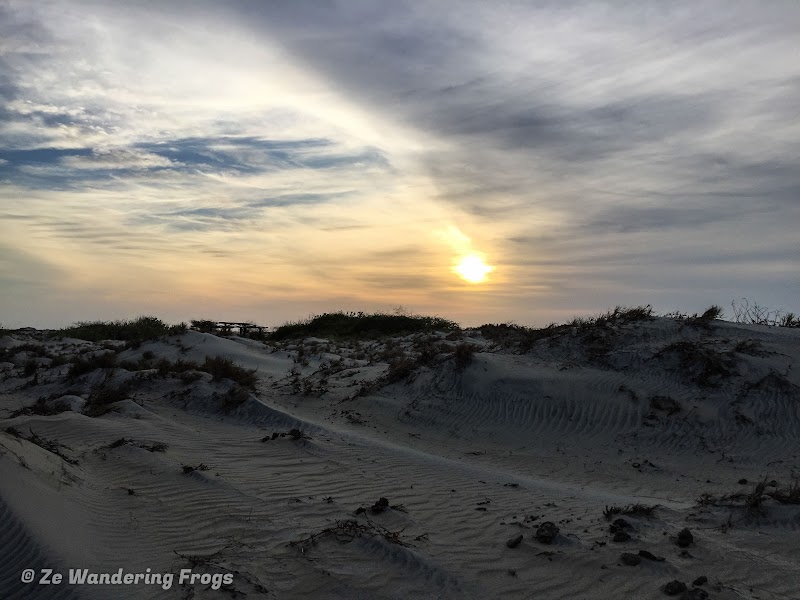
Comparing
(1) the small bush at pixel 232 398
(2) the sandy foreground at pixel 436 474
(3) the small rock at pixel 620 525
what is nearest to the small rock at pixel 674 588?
(2) the sandy foreground at pixel 436 474

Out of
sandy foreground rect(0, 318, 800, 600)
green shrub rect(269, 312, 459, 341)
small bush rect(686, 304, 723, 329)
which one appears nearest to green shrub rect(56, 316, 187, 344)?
green shrub rect(269, 312, 459, 341)

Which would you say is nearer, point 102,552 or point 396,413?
point 102,552

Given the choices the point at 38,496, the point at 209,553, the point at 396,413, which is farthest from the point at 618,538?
the point at 396,413

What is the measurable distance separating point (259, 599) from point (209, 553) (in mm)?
1077

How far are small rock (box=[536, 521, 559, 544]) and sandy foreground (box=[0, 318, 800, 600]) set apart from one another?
0.7 inches

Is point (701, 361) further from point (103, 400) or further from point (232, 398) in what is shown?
point (103, 400)

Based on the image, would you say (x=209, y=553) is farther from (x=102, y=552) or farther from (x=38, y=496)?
(x=38, y=496)

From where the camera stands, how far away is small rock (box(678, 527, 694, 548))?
5.81m

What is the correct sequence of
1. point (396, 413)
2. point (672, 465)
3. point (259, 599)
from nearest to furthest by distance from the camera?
point (259, 599), point (672, 465), point (396, 413)

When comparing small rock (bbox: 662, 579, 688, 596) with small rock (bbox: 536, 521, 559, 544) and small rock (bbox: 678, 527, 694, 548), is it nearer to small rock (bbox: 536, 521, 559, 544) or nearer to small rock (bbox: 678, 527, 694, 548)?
small rock (bbox: 678, 527, 694, 548)

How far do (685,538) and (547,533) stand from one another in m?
1.33

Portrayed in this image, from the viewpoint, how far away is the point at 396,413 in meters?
13.6

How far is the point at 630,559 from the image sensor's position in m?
5.49

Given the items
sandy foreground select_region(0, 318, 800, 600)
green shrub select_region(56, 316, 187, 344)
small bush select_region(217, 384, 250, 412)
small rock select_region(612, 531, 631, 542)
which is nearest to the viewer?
sandy foreground select_region(0, 318, 800, 600)
